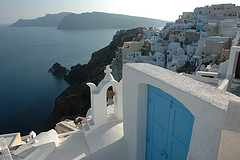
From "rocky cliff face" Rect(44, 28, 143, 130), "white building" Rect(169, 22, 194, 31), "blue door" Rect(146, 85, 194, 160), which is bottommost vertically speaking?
"rocky cliff face" Rect(44, 28, 143, 130)

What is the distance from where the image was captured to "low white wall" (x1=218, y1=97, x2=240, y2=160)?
3.69 feet

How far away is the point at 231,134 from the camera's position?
1156 millimetres

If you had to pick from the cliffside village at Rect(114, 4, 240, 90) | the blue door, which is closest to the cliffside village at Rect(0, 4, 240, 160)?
the blue door

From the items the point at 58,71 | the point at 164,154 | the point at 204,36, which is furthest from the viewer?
the point at 58,71

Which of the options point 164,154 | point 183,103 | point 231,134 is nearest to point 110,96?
point 164,154

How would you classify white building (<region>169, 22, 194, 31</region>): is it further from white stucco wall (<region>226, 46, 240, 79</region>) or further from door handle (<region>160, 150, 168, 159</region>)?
door handle (<region>160, 150, 168, 159</region>)

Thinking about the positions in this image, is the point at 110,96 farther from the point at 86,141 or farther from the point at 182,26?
the point at 182,26

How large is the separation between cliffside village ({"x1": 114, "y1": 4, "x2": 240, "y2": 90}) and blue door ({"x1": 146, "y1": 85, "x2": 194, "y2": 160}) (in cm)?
1132

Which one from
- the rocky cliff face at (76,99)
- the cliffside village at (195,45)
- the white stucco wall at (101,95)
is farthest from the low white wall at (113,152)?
the rocky cliff face at (76,99)

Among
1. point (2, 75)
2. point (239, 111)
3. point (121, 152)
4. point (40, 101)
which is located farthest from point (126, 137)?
point (2, 75)

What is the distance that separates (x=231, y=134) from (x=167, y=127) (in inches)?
44.5

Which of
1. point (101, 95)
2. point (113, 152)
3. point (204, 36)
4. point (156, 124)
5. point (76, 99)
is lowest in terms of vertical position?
point (76, 99)

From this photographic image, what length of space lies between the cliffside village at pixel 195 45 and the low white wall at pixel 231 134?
12.3 m

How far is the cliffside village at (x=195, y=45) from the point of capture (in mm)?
18141
